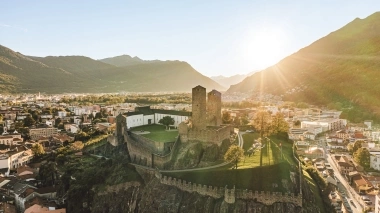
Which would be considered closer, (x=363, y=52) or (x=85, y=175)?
(x=85, y=175)

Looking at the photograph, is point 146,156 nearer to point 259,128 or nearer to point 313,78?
point 259,128

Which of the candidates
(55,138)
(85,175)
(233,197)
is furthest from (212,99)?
(55,138)

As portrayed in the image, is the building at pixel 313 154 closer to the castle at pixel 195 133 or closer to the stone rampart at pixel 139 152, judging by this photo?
the castle at pixel 195 133

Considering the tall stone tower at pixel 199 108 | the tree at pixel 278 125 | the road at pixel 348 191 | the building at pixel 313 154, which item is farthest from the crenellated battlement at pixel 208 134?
the building at pixel 313 154

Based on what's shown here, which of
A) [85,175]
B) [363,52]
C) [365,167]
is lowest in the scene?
[365,167]

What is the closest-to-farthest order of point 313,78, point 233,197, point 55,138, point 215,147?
point 233,197
point 215,147
point 55,138
point 313,78

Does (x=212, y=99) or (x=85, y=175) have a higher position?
(x=212, y=99)

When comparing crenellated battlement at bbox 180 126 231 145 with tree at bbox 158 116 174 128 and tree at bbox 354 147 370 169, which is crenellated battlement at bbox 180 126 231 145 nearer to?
tree at bbox 158 116 174 128

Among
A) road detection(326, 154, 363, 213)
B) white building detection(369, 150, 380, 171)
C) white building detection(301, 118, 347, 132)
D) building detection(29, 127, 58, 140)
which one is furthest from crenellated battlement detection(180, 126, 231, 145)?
white building detection(301, 118, 347, 132)
